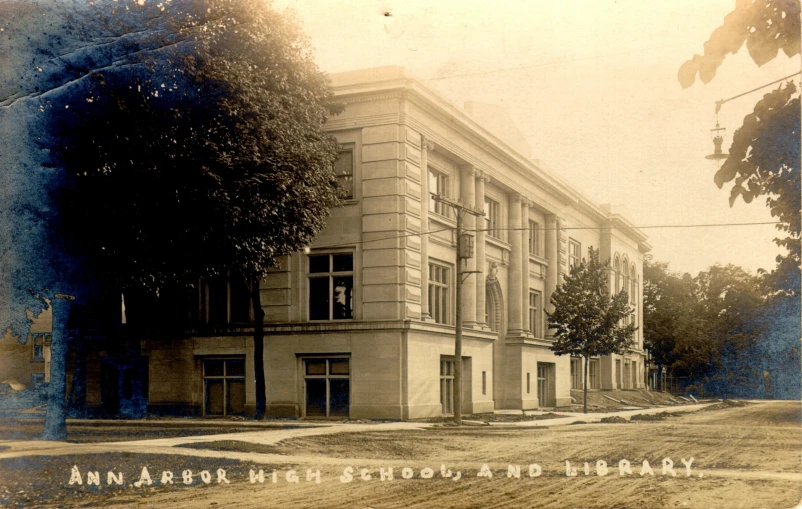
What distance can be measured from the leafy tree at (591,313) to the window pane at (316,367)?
502 inches

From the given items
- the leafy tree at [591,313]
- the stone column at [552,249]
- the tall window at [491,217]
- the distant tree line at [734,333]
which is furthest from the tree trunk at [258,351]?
the stone column at [552,249]

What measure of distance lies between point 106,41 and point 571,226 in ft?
84.0

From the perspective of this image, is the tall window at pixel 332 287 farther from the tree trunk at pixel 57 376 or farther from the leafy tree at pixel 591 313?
the leafy tree at pixel 591 313

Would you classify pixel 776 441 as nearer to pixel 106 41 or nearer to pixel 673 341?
pixel 673 341

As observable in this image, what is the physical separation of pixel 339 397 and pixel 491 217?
41.9ft

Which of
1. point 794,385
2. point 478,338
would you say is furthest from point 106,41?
point 478,338

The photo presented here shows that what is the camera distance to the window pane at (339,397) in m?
26.9

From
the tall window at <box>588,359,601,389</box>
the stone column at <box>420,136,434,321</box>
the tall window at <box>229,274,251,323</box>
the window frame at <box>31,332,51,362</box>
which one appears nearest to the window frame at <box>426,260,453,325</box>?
A: the stone column at <box>420,136,434,321</box>

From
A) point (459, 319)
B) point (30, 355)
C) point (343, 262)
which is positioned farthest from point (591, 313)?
point (30, 355)

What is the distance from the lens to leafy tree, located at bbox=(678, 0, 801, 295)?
6.97 meters

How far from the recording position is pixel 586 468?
13703 mm

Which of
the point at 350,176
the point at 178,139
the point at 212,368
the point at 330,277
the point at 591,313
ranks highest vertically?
the point at 350,176

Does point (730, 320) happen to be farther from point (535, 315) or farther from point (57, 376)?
point (535, 315)

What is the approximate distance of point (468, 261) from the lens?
34.0 metres
